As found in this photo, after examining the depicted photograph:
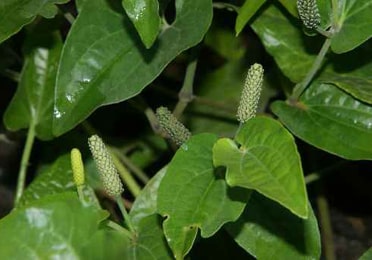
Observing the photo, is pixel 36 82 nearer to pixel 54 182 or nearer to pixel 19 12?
pixel 54 182

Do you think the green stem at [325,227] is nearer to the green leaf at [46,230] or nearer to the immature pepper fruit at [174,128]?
the immature pepper fruit at [174,128]

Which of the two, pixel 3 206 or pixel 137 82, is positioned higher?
pixel 137 82

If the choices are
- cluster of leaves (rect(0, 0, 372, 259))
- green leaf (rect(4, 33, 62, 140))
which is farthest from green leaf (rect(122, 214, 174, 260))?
green leaf (rect(4, 33, 62, 140))

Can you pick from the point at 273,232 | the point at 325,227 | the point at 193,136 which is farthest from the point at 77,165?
the point at 325,227

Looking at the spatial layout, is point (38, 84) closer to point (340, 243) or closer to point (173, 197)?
point (173, 197)

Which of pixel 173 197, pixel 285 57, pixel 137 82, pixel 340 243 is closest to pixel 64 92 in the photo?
pixel 137 82

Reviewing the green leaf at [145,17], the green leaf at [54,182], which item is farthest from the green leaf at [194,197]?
the green leaf at [54,182]

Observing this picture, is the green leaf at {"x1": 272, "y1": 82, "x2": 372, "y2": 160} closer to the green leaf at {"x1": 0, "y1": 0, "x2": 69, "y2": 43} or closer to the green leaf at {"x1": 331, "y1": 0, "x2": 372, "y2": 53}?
the green leaf at {"x1": 331, "y1": 0, "x2": 372, "y2": 53}
